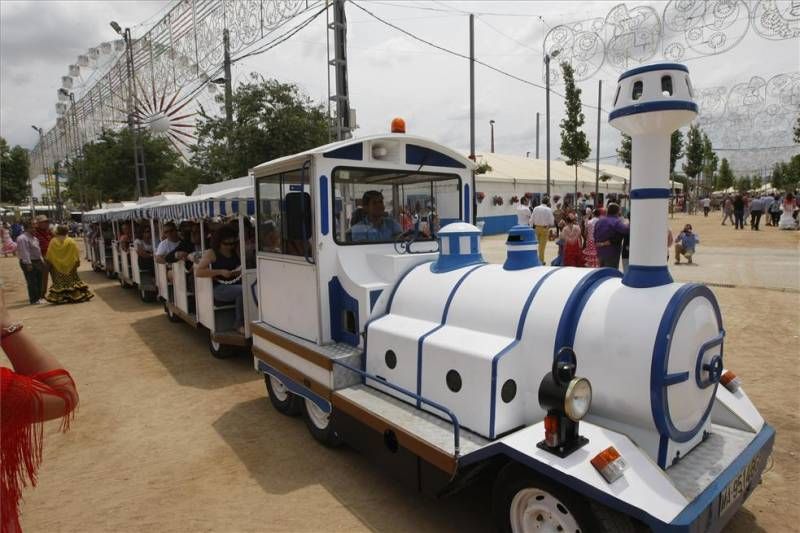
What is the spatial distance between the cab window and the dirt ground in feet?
5.74

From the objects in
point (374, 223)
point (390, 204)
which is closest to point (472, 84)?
point (390, 204)

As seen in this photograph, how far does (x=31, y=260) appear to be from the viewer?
12.0 meters

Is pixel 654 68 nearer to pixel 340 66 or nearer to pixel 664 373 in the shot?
pixel 664 373

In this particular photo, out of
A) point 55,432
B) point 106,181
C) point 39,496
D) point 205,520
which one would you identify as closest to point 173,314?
point 55,432

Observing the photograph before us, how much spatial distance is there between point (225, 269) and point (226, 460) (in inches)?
133

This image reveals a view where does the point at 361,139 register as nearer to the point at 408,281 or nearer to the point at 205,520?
the point at 408,281

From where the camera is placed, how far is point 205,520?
3373mm

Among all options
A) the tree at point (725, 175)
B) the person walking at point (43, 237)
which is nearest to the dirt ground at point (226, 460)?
the person walking at point (43, 237)

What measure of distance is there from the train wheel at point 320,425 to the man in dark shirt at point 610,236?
5367 millimetres

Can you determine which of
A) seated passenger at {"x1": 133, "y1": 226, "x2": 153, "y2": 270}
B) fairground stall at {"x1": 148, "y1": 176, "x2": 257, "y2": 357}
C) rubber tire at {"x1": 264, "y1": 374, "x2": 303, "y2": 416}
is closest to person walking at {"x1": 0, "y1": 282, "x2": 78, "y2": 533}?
rubber tire at {"x1": 264, "y1": 374, "x2": 303, "y2": 416}

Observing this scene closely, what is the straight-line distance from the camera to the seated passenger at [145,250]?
11.7 meters

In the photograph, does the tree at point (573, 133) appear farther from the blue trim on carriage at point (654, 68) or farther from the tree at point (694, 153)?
the blue trim on carriage at point (654, 68)

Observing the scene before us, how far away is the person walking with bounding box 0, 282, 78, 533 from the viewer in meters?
1.47

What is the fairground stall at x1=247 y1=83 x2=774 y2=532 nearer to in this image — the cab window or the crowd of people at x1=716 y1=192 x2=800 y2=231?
the cab window
